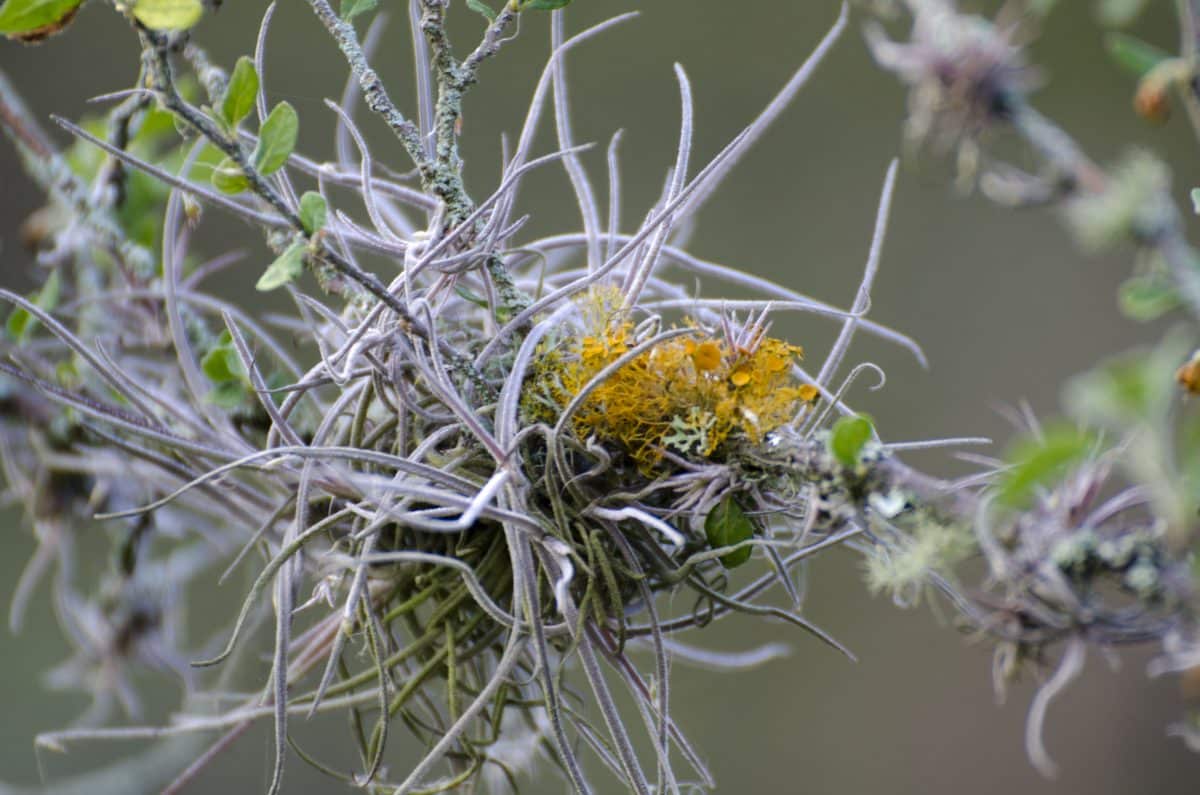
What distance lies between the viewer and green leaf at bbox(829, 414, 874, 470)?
233 millimetres

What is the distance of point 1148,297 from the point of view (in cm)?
19

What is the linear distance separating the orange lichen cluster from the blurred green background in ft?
2.58

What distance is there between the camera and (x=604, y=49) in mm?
1170

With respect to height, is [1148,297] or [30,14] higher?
[30,14]

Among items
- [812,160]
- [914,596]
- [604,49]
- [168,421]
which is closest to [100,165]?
[168,421]

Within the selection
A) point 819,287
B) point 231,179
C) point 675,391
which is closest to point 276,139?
point 231,179

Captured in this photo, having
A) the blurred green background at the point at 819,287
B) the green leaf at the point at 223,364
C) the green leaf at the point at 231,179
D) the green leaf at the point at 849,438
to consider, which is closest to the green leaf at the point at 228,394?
the green leaf at the point at 223,364

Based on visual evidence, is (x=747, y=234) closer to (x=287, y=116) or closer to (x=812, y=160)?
(x=812, y=160)

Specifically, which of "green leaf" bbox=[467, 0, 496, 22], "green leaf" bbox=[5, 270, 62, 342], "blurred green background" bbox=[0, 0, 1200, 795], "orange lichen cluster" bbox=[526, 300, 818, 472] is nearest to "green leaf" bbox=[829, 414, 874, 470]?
"orange lichen cluster" bbox=[526, 300, 818, 472]

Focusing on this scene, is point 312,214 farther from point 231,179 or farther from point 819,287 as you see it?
point 819,287

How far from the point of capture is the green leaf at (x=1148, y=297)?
19 cm

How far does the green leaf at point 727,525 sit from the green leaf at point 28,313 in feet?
0.97

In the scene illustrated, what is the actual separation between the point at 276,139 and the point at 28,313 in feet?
0.71

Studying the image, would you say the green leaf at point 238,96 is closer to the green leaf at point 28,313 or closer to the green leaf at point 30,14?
the green leaf at point 30,14
